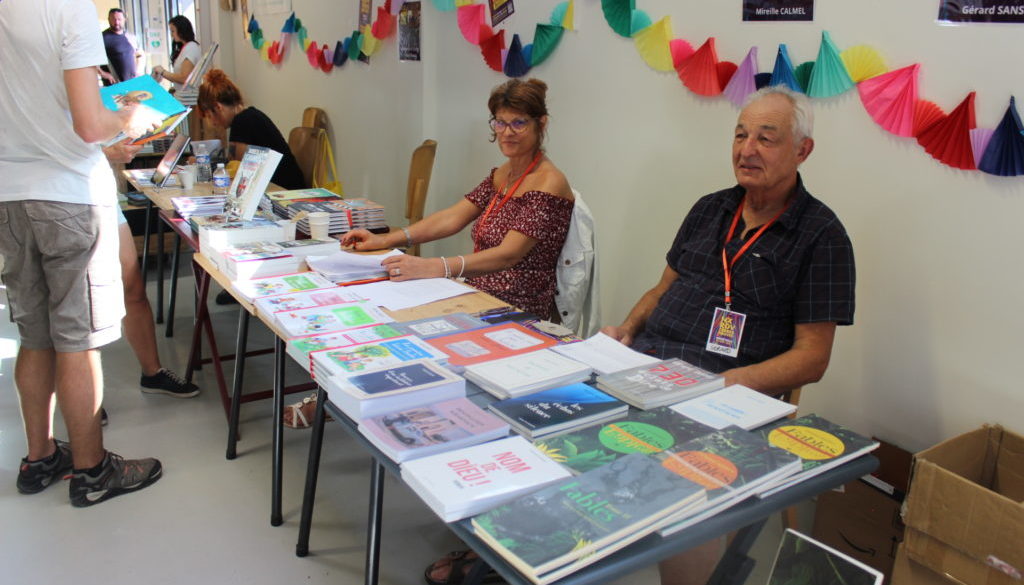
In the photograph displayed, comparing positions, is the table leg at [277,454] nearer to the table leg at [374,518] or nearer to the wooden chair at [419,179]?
the table leg at [374,518]

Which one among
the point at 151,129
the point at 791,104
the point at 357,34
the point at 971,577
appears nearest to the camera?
the point at 971,577

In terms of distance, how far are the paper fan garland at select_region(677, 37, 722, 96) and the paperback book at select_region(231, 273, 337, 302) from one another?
1.37 meters

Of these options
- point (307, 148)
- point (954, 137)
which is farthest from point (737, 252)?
point (307, 148)

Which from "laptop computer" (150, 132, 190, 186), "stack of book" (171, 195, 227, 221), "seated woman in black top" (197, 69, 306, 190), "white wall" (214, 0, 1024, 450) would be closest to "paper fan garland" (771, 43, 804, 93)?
"white wall" (214, 0, 1024, 450)

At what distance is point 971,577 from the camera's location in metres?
1.55

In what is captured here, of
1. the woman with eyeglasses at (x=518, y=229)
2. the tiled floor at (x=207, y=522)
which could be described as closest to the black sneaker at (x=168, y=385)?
the tiled floor at (x=207, y=522)

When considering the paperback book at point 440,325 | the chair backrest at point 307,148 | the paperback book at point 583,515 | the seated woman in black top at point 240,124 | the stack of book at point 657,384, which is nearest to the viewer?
the paperback book at point 583,515

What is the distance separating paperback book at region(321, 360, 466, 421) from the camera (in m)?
1.30

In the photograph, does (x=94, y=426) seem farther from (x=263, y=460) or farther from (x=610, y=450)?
(x=610, y=450)

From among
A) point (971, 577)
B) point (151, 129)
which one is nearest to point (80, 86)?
point (151, 129)

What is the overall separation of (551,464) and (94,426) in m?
1.83

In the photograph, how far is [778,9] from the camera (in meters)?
2.26

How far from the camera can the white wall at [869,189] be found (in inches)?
72.8

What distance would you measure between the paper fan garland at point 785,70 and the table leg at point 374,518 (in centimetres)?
162
